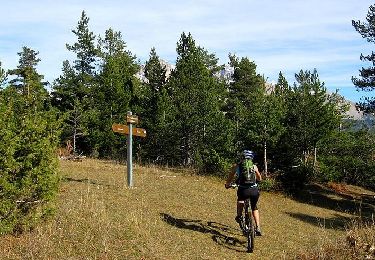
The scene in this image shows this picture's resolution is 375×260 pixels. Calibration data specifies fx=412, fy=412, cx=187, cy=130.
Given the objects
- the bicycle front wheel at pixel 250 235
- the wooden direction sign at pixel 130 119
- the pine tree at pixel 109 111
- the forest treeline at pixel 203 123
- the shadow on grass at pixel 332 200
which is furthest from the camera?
the pine tree at pixel 109 111

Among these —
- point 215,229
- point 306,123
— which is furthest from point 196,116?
point 215,229

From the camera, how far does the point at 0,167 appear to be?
7496mm

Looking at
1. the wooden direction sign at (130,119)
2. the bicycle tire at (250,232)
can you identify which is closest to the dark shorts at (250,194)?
the bicycle tire at (250,232)

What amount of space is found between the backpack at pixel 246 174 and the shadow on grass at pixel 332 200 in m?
15.0

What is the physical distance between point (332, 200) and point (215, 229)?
17.1 metres

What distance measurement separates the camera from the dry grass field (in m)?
7.93

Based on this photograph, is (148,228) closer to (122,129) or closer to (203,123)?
(122,129)

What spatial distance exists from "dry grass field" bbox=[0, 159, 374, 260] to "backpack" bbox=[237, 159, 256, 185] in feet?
5.21

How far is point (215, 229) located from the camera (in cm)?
1105

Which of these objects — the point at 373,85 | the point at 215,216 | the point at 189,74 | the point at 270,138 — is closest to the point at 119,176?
the point at 215,216

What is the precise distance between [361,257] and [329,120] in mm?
23165

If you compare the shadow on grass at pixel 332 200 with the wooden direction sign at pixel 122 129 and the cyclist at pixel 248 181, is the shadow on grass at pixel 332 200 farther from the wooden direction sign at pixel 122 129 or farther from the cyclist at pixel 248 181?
the cyclist at pixel 248 181

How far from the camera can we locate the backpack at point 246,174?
9.53 meters

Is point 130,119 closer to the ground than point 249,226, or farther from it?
farther from it
